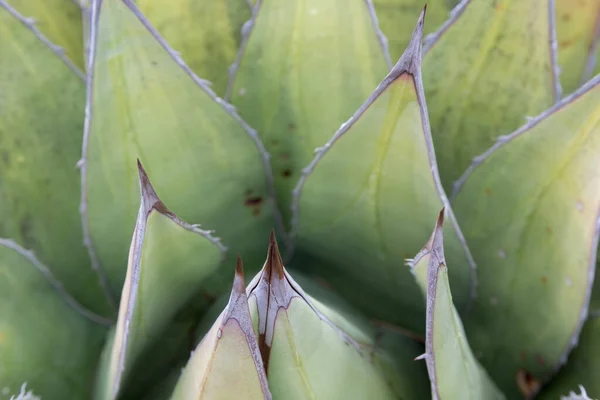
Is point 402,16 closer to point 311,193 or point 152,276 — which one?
point 311,193

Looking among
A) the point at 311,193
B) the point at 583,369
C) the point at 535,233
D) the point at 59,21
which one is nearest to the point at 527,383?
the point at 583,369

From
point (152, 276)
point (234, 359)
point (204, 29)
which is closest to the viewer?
point (234, 359)

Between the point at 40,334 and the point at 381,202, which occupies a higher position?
the point at 381,202

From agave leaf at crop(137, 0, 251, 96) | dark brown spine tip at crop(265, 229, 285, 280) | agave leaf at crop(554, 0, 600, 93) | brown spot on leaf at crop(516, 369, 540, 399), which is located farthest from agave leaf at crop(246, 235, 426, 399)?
agave leaf at crop(554, 0, 600, 93)

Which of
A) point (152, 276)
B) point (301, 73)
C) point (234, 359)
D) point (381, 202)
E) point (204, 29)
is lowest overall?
point (234, 359)

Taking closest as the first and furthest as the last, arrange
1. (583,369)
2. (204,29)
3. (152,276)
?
(152,276) < (583,369) < (204,29)

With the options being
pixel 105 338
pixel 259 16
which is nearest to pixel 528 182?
pixel 259 16

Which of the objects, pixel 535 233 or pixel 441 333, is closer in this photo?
pixel 441 333
